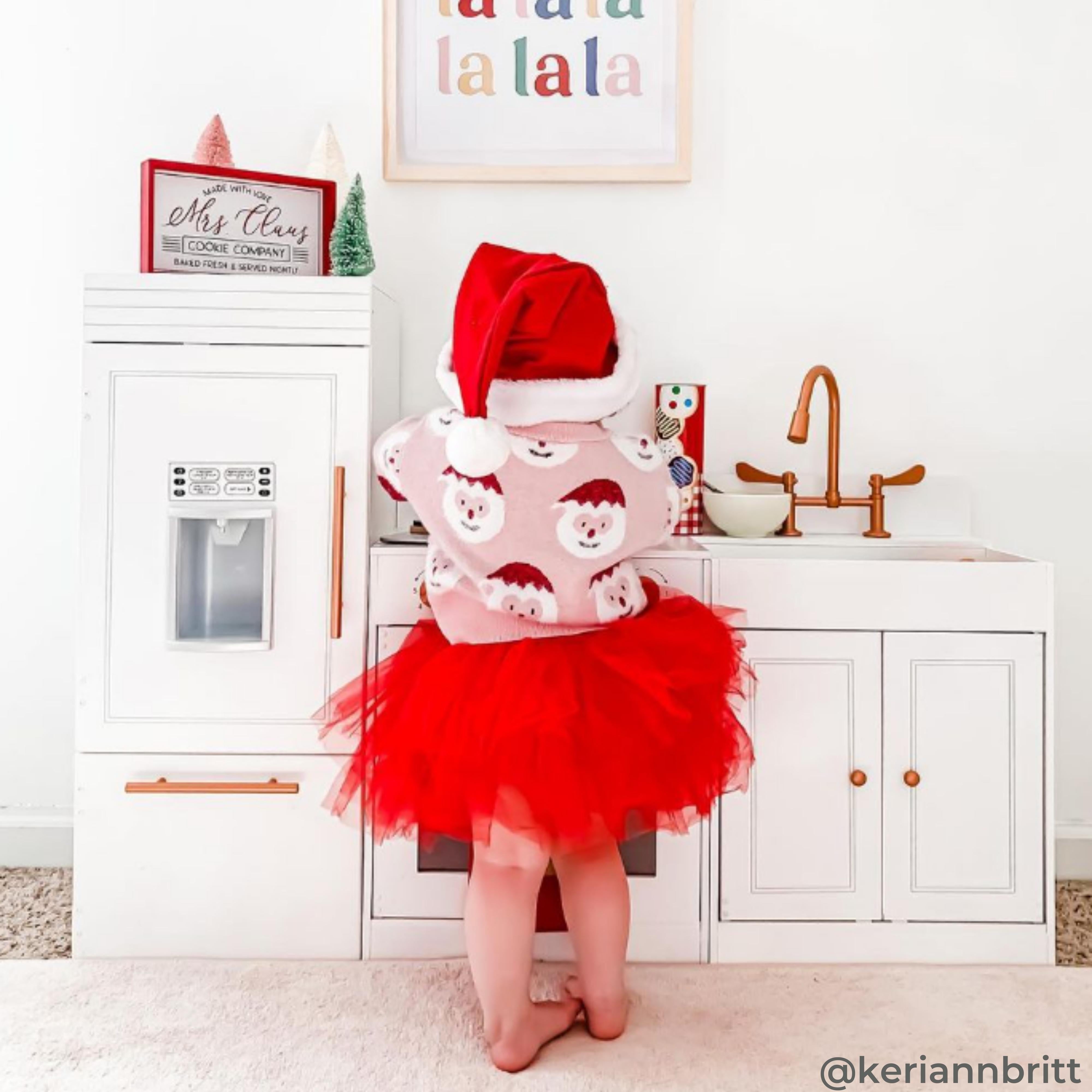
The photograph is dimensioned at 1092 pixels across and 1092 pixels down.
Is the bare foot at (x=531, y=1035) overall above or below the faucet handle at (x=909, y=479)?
below

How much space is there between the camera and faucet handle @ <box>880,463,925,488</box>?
2.45 metres

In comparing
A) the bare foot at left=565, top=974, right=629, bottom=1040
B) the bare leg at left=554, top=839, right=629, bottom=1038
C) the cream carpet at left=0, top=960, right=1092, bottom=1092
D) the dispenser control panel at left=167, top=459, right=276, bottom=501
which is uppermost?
the dispenser control panel at left=167, top=459, right=276, bottom=501

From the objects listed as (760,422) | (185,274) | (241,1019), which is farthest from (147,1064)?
(760,422)

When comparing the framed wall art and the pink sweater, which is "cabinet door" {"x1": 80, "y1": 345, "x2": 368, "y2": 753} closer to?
the pink sweater

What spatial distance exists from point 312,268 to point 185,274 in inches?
9.6

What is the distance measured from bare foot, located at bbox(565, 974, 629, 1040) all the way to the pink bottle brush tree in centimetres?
173

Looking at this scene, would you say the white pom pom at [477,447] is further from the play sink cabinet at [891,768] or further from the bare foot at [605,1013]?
the bare foot at [605,1013]

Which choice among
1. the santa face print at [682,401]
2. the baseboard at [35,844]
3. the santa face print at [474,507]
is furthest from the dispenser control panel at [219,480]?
the baseboard at [35,844]

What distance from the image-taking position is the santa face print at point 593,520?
5.46 feet

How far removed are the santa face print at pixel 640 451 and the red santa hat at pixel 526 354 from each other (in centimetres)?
7

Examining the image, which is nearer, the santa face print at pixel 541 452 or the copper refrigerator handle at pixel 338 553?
the santa face print at pixel 541 452

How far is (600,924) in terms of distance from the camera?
68.6 inches

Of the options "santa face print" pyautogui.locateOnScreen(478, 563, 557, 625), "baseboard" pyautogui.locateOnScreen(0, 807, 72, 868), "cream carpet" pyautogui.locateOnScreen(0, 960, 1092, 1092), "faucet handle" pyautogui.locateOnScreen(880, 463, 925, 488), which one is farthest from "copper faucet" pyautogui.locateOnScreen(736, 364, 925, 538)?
"baseboard" pyautogui.locateOnScreen(0, 807, 72, 868)

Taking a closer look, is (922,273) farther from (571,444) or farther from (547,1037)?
(547,1037)
